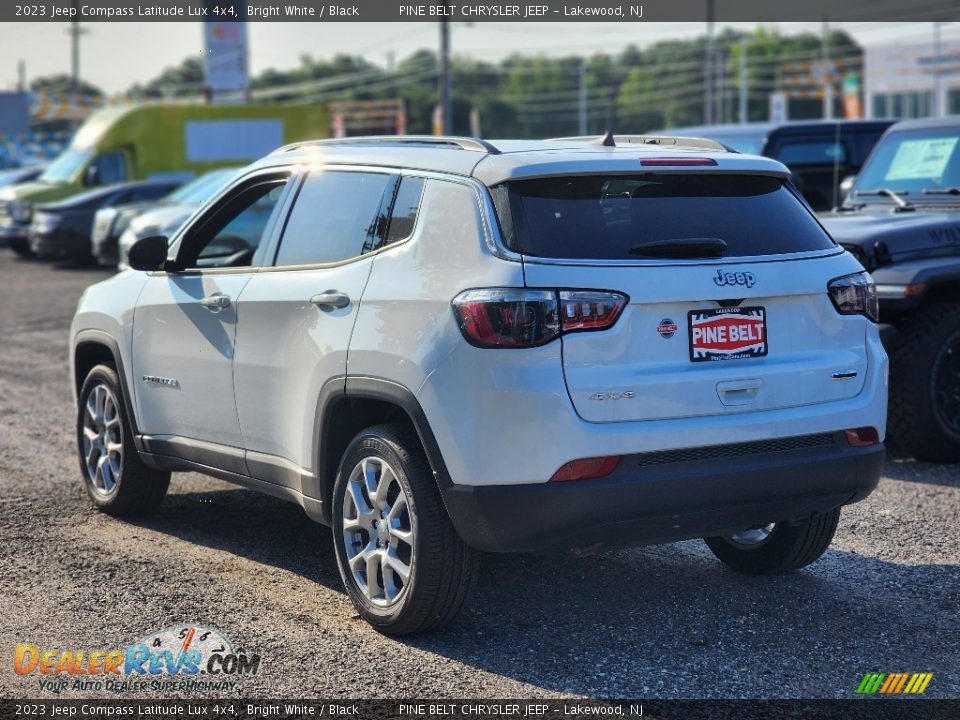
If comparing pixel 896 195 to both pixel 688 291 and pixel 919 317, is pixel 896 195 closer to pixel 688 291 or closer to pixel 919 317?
pixel 919 317

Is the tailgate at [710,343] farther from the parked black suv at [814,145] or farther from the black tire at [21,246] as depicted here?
the black tire at [21,246]

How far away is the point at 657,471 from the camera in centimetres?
448

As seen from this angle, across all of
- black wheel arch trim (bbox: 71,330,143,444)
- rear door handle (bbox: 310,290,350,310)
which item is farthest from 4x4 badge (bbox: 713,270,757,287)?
black wheel arch trim (bbox: 71,330,143,444)

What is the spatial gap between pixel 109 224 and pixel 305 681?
1873 centimetres

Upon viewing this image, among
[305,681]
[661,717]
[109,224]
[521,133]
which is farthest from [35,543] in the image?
[521,133]

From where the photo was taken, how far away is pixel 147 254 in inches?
245

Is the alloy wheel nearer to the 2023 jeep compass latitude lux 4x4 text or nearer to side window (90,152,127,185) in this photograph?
the 2023 jeep compass latitude lux 4x4 text

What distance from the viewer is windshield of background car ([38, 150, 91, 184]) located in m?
26.5

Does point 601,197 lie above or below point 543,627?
above

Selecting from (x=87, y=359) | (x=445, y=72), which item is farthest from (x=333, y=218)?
(x=445, y=72)

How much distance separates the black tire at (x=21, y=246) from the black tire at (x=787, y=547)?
2365 centimetres

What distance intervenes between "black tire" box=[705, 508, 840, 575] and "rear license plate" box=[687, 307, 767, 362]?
1034 millimetres

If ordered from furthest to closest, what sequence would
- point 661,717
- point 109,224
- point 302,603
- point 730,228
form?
point 109,224 → point 302,603 → point 730,228 → point 661,717

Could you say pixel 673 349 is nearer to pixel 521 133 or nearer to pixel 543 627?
pixel 543 627
